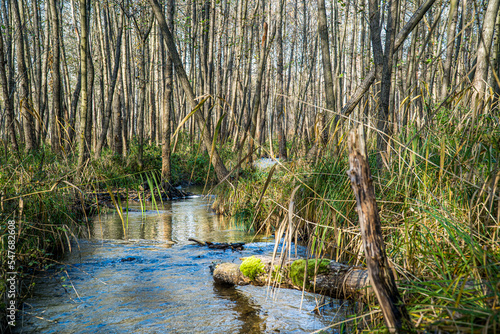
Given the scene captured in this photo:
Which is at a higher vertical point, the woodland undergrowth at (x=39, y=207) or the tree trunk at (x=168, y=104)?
the tree trunk at (x=168, y=104)

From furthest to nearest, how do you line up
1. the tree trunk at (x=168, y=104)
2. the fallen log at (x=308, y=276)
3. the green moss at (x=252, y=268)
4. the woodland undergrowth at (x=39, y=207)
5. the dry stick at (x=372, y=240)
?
1. the tree trunk at (x=168, y=104)
2. the green moss at (x=252, y=268)
3. the woodland undergrowth at (x=39, y=207)
4. the fallen log at (x=308, y=276)
5. the dry stick at (x=372, y=240)

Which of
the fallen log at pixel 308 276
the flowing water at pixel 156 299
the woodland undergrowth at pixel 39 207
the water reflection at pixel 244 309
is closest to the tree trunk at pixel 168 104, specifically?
the woodland undergrowth at pixel 39 207

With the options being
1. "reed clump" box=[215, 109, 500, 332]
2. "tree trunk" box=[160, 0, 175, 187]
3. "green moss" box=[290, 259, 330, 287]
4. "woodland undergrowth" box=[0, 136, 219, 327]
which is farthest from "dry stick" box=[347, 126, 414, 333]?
"tree trunk" box=[160, 0, 175, 187]

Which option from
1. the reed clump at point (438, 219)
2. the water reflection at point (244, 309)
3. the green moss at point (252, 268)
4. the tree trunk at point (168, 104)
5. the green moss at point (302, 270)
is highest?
the tree trunk at point (168, 104)

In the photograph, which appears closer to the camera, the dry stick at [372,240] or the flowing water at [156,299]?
the dry stick at [372,240]

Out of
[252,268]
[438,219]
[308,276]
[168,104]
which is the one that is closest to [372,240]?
[438,219]

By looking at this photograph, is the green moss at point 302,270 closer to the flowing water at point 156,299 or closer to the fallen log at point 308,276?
the fallen log at point 308,276

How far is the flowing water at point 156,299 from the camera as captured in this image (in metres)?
2.57

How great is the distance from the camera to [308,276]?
8.30 ft

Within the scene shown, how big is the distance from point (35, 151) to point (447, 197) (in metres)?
6.53

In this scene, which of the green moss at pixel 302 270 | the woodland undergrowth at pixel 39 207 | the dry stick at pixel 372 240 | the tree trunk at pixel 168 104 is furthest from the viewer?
the tree trunk at pixel 168 104

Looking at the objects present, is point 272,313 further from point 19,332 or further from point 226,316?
point 19,332

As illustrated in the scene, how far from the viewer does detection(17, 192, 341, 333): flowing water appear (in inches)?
101

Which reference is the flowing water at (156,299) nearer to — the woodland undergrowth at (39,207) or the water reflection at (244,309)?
the water reflection at (244,309)
